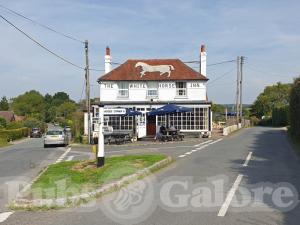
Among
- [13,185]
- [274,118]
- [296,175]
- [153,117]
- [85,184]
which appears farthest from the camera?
[274,118]

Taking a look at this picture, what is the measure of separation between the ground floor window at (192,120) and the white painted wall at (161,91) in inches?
46.9

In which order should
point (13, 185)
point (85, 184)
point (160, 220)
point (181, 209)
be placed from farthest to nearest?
1. point (13, 185)
2. point (85, 184)
3. point (181, 209)
4. point (160, 220)

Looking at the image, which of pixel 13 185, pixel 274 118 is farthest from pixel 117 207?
pixel 274 118

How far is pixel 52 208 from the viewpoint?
32.1 feet

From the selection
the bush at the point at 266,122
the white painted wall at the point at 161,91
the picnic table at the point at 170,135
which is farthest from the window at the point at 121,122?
the bush at the point at 266,122

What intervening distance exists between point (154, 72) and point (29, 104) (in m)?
116

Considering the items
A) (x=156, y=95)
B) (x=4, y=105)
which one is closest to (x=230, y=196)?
(x=156, y=95)

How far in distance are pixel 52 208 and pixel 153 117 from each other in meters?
30.6

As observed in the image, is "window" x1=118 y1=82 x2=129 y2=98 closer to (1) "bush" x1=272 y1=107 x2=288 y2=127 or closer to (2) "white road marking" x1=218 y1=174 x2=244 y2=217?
(2) "white road marking" x1=218 y1=174 x2=244 y2=217

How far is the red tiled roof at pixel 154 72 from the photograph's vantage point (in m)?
41.1

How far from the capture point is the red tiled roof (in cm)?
4106

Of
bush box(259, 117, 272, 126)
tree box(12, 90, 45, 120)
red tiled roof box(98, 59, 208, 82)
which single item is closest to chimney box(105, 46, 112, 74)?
red tiled roof box(98, 59, 208, 82)

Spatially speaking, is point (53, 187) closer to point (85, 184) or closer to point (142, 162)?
point (85, 184)

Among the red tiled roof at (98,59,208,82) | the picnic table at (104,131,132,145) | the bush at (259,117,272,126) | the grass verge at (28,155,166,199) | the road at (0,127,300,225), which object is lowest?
the road at (0,127,300,225)
